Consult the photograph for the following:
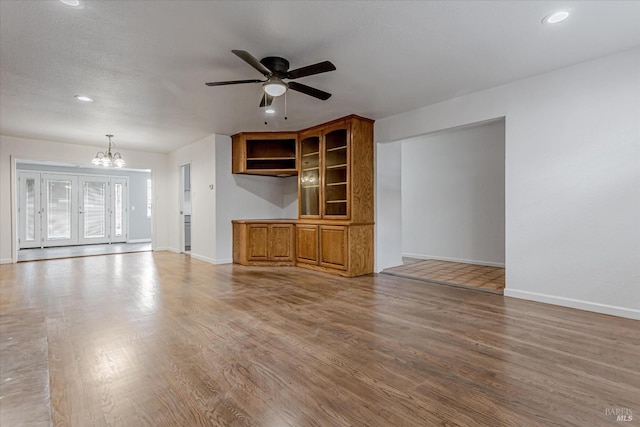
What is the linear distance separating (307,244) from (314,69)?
3481 millimetres

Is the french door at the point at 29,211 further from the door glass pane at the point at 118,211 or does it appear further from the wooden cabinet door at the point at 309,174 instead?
the wooden cabinet door at the point at 309,174

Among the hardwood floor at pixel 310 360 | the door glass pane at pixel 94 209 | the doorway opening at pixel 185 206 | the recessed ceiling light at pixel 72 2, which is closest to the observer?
the hardwood floor at pixel 310 360

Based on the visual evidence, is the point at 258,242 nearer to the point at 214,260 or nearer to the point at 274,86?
the point at 214,260

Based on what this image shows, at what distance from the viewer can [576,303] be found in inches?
129

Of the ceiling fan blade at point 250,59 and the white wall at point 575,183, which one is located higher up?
the ceiling fan blade at point 250,59

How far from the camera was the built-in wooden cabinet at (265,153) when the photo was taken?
20.2 feet

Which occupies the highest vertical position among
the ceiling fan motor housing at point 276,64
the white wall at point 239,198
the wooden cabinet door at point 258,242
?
the ceiling fan motor housing at point 276,64

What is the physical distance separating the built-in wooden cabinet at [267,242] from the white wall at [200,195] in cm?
67

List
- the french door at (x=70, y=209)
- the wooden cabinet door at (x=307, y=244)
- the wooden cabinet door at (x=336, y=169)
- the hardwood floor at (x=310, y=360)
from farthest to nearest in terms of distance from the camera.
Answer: the french door at (x=70, y=209) < the wooden cabinet door at (x=307, y=244) < the wooden cabinet door at (x=336, y=169) < the hardwood floor at (x=310, y=360)

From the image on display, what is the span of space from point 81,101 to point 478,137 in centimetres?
639

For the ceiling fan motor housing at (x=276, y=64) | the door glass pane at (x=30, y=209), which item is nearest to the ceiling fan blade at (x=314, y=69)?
the ceiling fan motor housing at (x=276, y=64)

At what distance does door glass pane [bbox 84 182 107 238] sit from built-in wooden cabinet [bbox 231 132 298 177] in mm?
6296

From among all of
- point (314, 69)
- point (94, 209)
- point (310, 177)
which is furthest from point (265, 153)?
point (94, 209)

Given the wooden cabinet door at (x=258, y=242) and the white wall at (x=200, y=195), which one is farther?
the white wall at (x=200, y=195)
